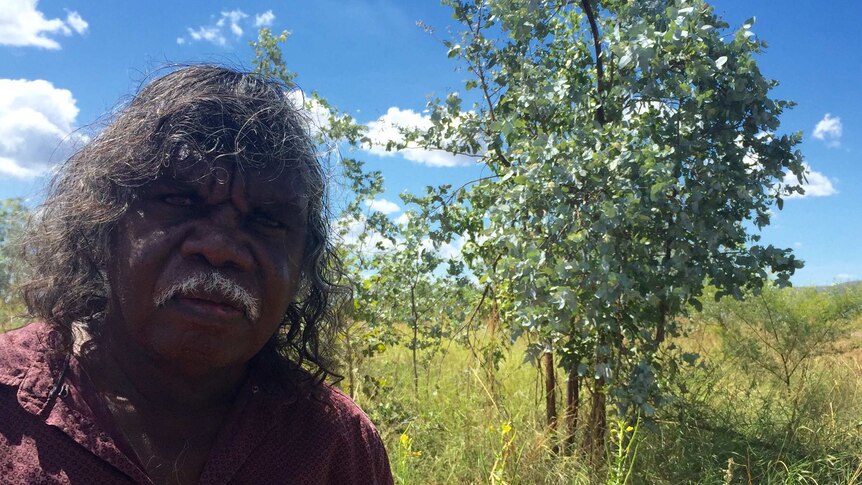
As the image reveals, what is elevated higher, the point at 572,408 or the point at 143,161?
the point at 143,161

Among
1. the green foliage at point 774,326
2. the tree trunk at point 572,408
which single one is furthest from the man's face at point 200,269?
the green foliage at point 774,326

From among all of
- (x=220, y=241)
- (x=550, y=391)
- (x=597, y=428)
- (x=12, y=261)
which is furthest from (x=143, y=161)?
(x=550, y=391)

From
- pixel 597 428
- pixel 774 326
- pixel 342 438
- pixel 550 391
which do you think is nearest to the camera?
pixel 342 438

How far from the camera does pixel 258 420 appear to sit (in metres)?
1.29

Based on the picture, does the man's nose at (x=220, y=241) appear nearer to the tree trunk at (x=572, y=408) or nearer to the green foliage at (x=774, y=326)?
the tree trunk at (x=572, y=408)

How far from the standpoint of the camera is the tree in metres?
2.67

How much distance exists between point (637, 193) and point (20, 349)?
85.5 inches

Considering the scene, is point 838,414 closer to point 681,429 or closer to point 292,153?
point 681,429

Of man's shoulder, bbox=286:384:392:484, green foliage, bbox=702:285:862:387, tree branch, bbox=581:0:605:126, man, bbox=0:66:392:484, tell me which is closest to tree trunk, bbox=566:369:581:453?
tree branch, bbox=581:0:605:126

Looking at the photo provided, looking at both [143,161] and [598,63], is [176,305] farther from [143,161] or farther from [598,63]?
[598,63]

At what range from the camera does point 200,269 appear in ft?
3.66

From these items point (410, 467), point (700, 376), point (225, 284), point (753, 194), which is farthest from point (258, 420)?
point (700, 376)

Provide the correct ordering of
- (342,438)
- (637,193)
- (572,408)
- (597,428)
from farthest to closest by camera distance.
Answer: (572,408) < (597,428) < (637,193) < (342,438)

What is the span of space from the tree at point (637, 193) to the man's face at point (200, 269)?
1556 mm
